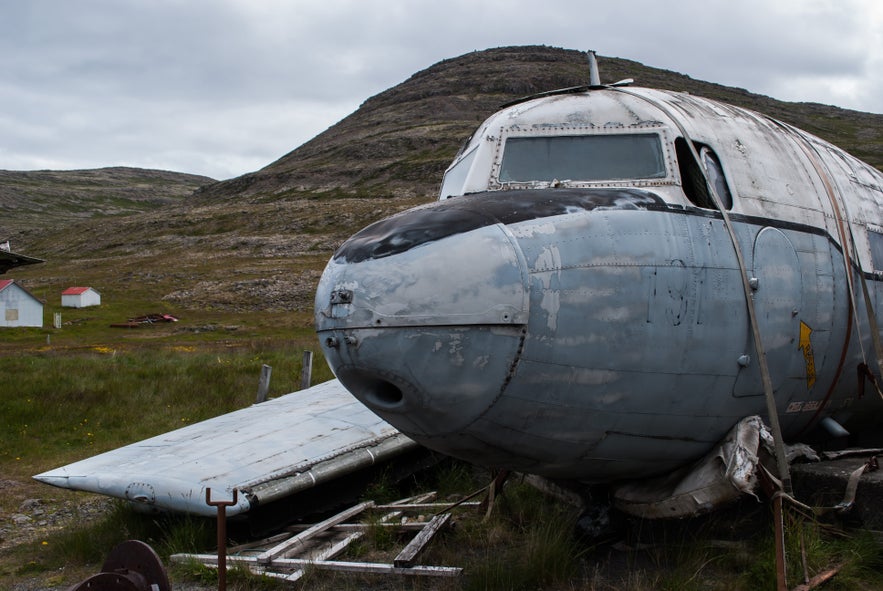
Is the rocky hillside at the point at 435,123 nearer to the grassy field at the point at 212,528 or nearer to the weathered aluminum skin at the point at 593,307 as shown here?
the grassy field at the point at 212,528

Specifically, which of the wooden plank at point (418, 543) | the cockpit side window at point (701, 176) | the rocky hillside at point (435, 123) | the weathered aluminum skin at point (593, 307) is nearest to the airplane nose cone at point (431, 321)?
the weathered aluminum skin at point (593, 307)

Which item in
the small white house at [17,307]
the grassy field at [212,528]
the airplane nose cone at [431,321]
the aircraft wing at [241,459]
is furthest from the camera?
the small white house at [17,307]

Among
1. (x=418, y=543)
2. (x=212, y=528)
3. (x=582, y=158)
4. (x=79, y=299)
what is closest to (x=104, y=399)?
(x=212, y=528)

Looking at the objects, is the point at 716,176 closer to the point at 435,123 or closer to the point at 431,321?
the point at 431,321

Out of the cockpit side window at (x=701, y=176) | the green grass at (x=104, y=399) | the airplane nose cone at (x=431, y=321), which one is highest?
the cockpit side window at (x=701, y=176)

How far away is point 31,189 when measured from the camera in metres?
A: 175

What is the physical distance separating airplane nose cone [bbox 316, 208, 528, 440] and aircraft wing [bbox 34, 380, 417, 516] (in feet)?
11.1

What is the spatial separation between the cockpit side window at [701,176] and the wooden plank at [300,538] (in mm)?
4259

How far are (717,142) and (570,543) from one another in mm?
3111

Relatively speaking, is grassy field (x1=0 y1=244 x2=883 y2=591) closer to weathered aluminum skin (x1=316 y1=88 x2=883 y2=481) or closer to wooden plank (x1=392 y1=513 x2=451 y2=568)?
wooden plank (x1=392 y1=513 x2=451 y2=568)

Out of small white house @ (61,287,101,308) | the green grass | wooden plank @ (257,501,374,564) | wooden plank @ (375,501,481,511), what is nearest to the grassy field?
the green grass

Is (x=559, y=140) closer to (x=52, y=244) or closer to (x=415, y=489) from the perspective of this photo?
(x=415, y=489)

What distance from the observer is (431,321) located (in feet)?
13.8

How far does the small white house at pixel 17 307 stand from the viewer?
47.2 meters
